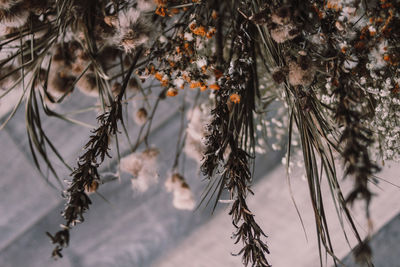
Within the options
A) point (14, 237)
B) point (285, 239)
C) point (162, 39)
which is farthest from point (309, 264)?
point (14, 237)

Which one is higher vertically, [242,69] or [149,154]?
[149,154]

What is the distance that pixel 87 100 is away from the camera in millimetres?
798

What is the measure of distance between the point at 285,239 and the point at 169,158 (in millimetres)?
364

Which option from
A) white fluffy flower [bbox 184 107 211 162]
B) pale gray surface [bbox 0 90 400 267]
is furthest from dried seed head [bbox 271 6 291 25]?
pale gray surface [bbox 0 90 400 267]

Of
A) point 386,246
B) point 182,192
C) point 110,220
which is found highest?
point 110,220

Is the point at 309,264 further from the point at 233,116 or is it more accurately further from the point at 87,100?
the point at 87,100

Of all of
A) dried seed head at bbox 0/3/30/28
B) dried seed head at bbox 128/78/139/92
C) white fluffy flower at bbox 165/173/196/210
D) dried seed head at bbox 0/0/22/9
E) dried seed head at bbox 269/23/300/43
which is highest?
dried seed head at bbox 128/78/139/92

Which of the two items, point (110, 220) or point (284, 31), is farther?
point (110, 220)

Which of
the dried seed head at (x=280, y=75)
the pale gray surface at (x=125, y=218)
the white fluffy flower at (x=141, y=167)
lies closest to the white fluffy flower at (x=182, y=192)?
the white fluffy flower at (x=141, y=167)

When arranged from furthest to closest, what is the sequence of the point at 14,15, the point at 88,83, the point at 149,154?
A: the point at 149,154, the point at 88,83, the point at 14,15

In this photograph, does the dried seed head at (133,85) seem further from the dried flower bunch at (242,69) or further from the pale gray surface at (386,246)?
the pale gray surface at (386,246)

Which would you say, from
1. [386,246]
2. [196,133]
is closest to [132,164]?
[196,133]

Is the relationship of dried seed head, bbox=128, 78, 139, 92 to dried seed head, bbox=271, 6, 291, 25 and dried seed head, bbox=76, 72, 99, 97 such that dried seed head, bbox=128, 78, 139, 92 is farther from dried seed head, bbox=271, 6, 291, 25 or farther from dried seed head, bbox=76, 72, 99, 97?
dried seed head, bbox=271, 6, 291, 25

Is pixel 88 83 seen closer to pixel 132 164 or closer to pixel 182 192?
pixel 132 164
